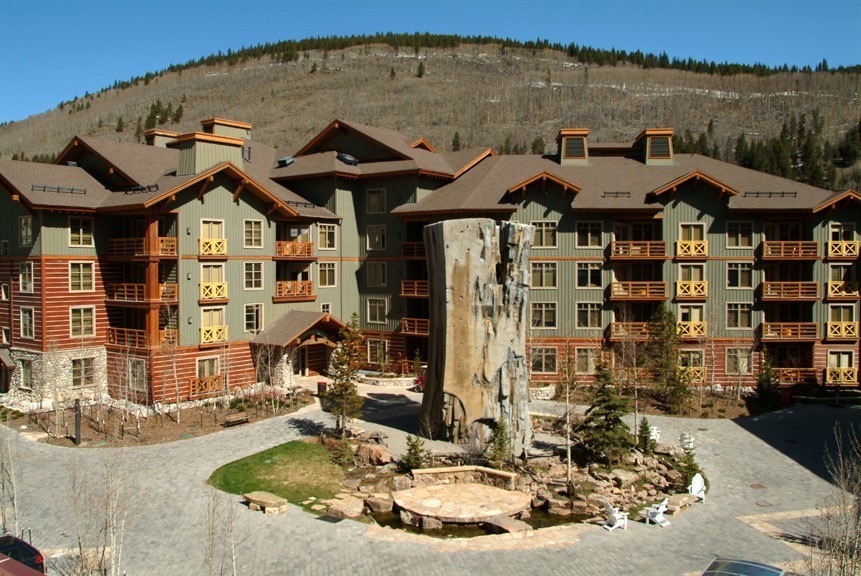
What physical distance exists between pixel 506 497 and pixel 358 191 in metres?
23.5

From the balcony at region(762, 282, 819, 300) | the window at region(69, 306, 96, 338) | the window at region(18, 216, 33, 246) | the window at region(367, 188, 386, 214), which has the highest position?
the window at region(367, 188, 386, 214)

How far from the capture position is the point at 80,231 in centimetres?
3256

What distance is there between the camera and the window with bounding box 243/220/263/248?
34.4 meters

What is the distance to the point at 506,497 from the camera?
2148 cm

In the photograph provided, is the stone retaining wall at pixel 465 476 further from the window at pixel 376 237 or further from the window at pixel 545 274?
the window at pixel 376 237

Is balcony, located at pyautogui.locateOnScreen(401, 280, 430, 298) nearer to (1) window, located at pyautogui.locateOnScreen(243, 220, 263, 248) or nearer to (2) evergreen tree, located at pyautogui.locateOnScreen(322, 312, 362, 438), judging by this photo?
(1) window, located at pyautogui.locateOnScreen(243, 220, 263, 248)

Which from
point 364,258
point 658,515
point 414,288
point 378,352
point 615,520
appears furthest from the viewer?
point 364,258

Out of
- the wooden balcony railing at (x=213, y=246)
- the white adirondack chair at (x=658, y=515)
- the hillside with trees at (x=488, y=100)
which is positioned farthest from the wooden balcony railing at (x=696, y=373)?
the hillside with trees at (x=488, y=100)

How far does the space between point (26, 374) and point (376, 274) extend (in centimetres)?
1793

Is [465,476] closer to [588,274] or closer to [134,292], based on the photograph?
[588,274]

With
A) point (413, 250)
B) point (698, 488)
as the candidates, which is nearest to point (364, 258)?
point (413, 250)

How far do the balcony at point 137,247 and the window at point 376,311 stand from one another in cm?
1222

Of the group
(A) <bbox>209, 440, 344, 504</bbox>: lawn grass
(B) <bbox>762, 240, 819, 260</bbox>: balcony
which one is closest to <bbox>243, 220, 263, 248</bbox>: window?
(A) <bbox>209, 440, 344, 504</bbox>: lawn grass

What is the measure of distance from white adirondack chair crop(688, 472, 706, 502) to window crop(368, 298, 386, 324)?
2144 centimetres
